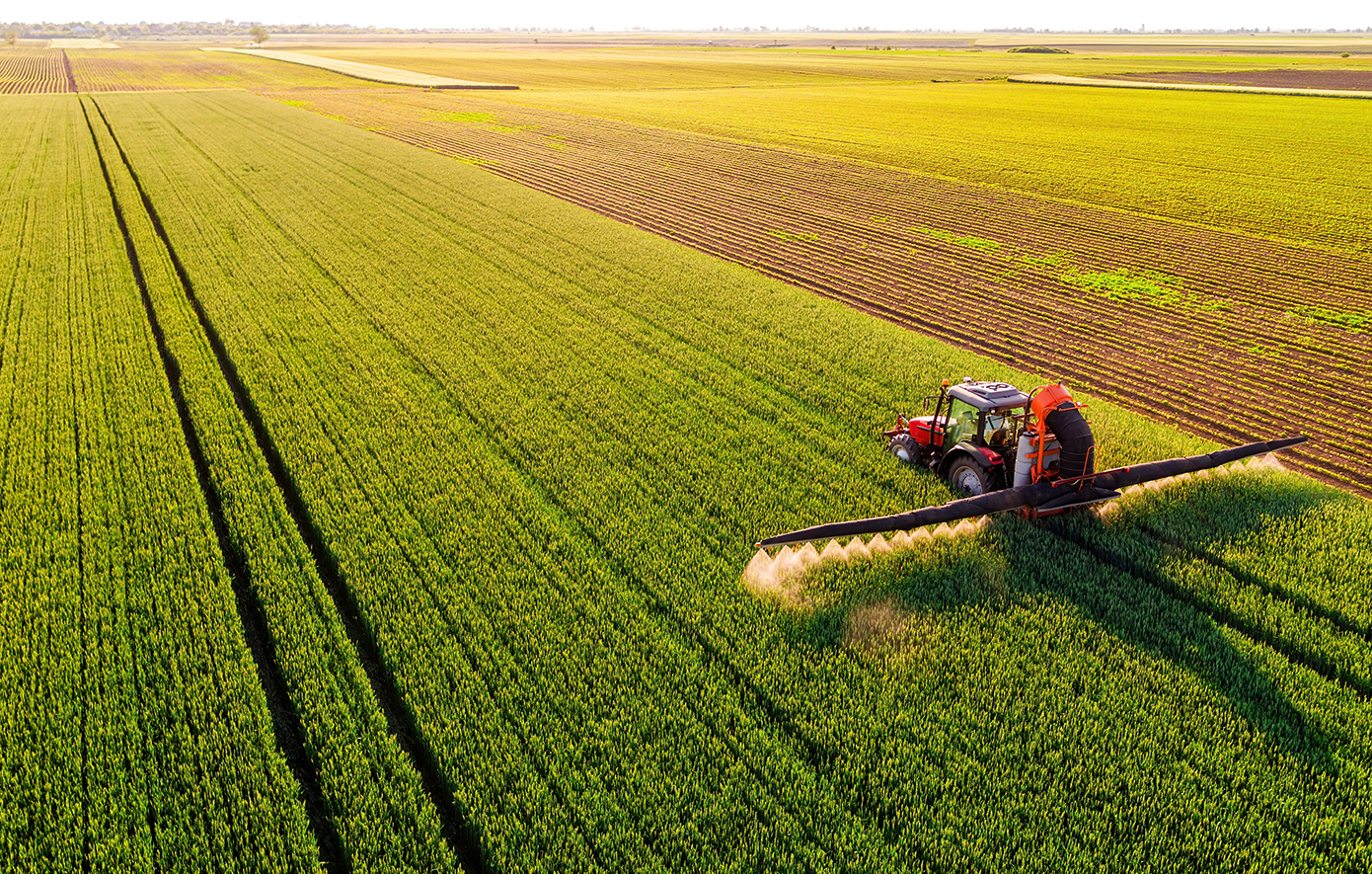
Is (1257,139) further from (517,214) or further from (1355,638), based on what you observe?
(1355,638)

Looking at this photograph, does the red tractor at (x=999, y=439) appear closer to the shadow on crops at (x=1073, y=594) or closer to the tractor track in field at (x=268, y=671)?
the shadow on crops at (x=1073, y=594)

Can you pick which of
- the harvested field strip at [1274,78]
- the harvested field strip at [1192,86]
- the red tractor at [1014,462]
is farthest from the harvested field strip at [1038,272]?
the harvested field strip at [1274,78]

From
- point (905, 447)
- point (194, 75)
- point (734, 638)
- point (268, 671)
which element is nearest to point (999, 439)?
point (905, 447)

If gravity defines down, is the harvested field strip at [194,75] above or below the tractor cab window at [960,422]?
above

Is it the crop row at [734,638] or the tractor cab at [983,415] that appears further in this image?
the tractor cab at [983,415]

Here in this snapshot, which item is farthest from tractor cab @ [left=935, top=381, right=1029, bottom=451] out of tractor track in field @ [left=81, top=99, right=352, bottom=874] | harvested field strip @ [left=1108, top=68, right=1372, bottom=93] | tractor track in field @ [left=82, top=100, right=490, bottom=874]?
harvested field strip @ [left=1108, top=68, right=1372, bottom=93]

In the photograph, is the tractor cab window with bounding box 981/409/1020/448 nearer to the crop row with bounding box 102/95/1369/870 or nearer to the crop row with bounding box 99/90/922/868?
the crop row with bounding box 102/95/1369/870

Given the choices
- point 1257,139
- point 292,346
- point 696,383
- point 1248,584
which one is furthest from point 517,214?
point 1257,139
